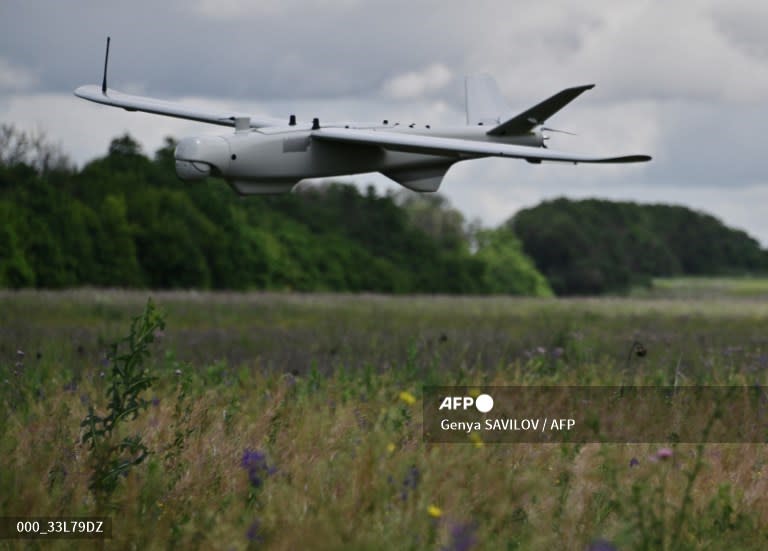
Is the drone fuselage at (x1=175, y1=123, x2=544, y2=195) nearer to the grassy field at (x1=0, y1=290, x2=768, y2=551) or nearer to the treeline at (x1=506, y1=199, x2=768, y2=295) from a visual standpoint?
the grassy field at (x1=0, y1=290, x2=768, y2=551)

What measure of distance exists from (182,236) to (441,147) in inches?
1675

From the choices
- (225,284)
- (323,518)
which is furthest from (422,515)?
(225,284)

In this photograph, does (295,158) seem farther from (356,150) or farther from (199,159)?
(199,159)

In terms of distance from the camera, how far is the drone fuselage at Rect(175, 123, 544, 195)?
3871 mm

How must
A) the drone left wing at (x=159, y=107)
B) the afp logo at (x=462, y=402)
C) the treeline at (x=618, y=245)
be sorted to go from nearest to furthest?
1. the drone left wing at (x=159, y=107)
2. the afp logo at (x=462, y=402)
3. the treeline at (x=618, y=245)

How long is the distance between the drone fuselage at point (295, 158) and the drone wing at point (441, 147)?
0.04m

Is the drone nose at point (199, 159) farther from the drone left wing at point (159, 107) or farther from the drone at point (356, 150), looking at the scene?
the drone left wing at point (159, 107)

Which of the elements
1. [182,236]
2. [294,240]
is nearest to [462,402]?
[182,236]

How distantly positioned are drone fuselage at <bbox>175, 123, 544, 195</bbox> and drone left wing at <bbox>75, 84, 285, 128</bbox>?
0.23 metres

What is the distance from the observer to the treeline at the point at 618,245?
83500 mm

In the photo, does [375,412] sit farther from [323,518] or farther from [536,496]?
[323,518]

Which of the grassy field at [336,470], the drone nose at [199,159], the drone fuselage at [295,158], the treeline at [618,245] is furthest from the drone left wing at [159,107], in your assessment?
the treeline at [618,245]

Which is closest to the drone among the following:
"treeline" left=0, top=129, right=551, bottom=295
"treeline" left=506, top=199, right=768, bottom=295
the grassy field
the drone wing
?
the drone wing

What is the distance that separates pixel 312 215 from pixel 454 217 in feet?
118
